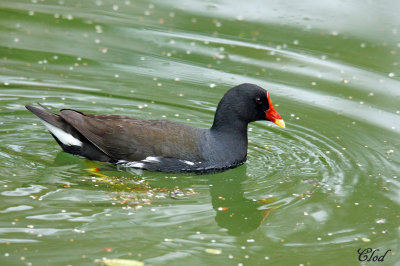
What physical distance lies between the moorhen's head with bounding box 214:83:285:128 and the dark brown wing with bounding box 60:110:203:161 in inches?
15.4

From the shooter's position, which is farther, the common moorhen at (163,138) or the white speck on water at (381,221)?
the common moorhen at (163,138)

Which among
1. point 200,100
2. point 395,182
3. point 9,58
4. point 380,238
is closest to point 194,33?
point 200,100

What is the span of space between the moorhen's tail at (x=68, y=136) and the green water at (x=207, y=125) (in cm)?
11

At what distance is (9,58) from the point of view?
29.5 ft

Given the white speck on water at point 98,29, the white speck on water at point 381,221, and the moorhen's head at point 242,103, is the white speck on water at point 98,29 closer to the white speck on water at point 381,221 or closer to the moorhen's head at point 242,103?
the moorhen's head at point 242,103

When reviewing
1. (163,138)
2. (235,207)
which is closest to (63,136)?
(163,138)

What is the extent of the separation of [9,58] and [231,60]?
2850 mm

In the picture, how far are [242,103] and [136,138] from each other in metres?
1.10

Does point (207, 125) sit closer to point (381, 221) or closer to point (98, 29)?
point (381, 221)

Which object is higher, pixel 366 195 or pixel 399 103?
pixel 399 103

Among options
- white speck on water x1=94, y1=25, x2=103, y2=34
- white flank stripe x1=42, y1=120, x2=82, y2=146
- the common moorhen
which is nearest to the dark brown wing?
the common moorhen

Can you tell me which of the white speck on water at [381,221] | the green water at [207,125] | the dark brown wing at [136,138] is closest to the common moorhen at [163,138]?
the dark brown wing at [136,138]

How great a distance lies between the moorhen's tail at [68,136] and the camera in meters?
6.78

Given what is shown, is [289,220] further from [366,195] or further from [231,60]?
[231,60]
